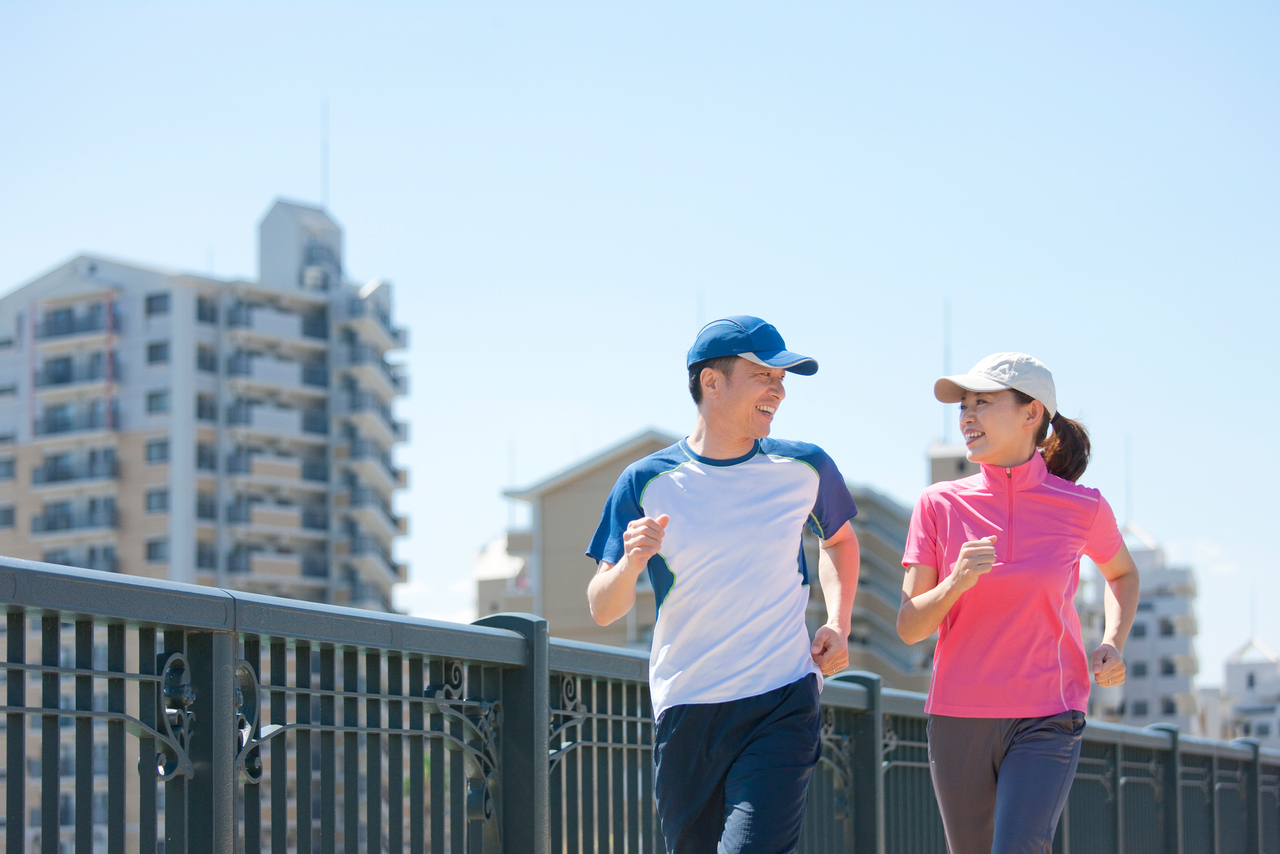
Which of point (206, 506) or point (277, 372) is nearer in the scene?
point (206, 506)

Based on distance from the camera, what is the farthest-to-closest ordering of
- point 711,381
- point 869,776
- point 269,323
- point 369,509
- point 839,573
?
1. point 369,509
2. point 269,323
3. point 869,776
4. point 839,573
5. point 711,381

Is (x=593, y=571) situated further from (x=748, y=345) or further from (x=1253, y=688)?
(x=1253, y=688)

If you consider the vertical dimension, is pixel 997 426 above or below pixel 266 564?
below

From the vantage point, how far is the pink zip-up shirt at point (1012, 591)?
4.96 metres

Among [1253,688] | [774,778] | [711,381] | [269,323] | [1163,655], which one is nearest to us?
[774,778]

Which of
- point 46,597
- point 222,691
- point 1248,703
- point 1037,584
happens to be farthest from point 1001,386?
point 1248,703

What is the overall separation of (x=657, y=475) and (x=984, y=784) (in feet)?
5.09

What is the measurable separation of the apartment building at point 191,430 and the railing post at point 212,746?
80.4m

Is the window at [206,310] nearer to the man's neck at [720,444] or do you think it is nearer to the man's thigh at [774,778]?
the man's neck at [720,444]

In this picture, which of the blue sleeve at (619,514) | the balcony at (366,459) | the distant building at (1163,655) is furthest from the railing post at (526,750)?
the distant building at (1163,655)

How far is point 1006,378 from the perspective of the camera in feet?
16.8

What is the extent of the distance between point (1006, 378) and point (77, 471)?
86108 millimetres

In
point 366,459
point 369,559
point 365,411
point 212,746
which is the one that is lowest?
point 212,746

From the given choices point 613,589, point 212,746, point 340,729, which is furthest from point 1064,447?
point 212,746
